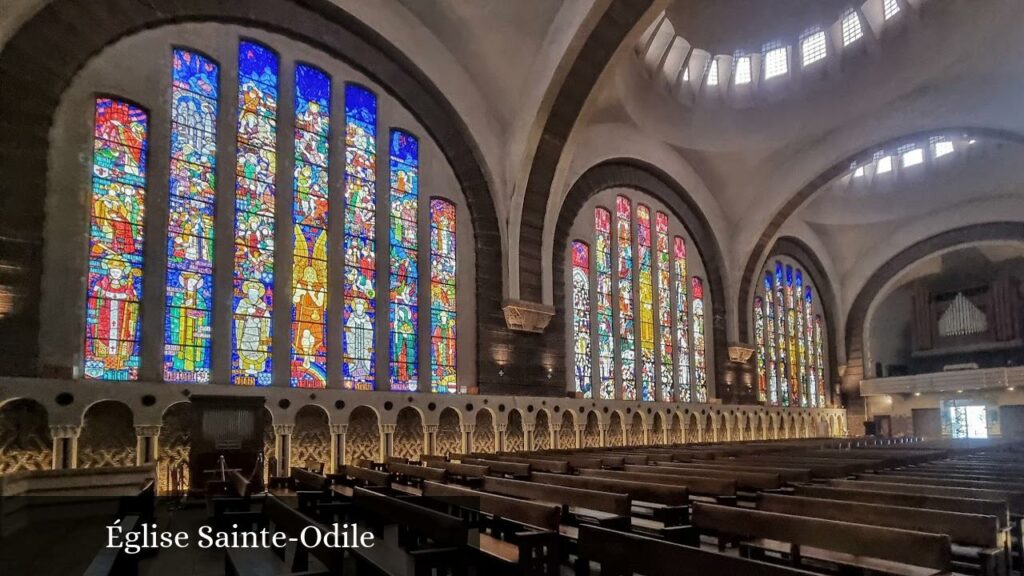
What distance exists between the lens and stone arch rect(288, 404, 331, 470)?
39.7 feet

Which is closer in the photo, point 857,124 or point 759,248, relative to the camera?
point 857,124

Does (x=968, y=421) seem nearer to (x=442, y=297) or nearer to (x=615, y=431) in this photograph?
(x=615, y=431)

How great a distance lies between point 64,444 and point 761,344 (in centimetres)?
2267

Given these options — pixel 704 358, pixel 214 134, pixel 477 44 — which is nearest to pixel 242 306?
pixel 214 134

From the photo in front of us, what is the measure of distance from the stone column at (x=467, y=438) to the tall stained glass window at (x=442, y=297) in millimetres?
832

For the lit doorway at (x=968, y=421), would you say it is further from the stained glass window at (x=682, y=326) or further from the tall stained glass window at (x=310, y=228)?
the tall stained glass window at (x=310, y=228)

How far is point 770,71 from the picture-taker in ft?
67.7

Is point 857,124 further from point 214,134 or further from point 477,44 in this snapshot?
point 214,134

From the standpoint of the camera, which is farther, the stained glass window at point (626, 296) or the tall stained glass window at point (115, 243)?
the stained glass window at point (626, 296)

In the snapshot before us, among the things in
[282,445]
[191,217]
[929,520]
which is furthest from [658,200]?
[929,520]

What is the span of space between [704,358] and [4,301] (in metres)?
19.2

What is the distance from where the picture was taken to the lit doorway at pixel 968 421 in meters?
28.0

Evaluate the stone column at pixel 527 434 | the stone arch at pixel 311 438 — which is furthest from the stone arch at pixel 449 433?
the stone arch at pixel 311 438

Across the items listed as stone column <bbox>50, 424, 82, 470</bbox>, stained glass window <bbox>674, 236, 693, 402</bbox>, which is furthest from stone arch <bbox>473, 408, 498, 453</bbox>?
stained glass window <bbox>674, 236, 693, 402</bbox>
